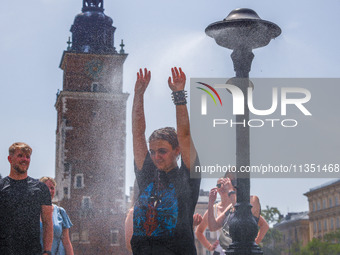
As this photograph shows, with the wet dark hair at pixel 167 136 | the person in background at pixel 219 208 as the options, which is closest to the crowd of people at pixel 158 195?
the wet dark hair at pixel 167 136

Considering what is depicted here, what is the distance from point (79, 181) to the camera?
64.6m

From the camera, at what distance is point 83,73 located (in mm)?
70000

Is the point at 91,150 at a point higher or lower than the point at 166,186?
higher

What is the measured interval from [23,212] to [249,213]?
226 centimetres

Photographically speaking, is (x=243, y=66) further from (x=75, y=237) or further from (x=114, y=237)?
(x=114, y=237)

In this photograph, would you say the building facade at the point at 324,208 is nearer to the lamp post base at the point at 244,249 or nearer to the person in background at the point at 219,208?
the person in background at the point at 219,208

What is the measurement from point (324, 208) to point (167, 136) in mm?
104088

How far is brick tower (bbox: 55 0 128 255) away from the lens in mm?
63969

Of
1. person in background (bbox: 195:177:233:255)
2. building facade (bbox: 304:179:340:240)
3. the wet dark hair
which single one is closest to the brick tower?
building facade (bbox: 304:179:340:240)

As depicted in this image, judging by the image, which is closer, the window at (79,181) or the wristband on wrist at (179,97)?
Answer: the wristband on wrist at (179,97)

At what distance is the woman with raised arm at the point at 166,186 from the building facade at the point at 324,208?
306 ft

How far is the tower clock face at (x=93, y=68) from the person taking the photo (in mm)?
69938

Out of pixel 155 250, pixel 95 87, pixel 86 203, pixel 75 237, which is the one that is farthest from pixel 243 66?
pixel 95 87

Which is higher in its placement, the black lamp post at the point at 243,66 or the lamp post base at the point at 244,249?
the black lamp post at the point at 243,66
